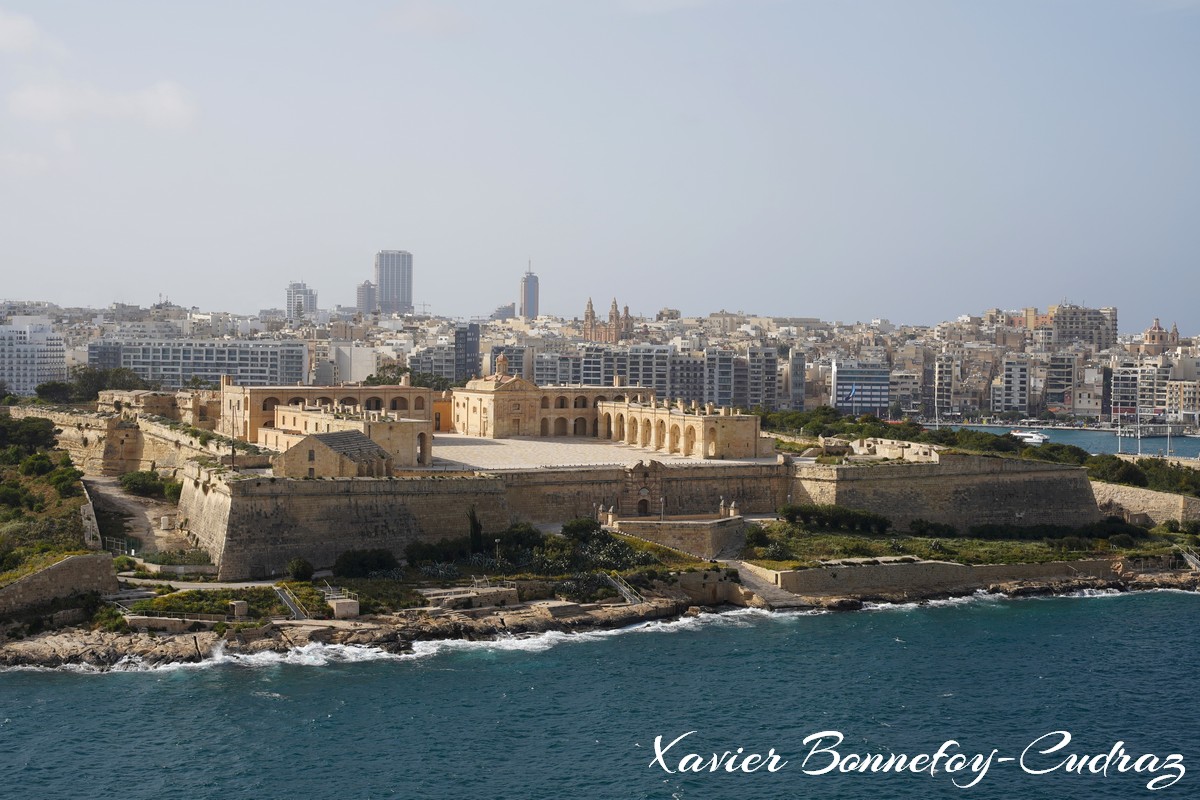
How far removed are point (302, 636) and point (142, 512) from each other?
12.0m

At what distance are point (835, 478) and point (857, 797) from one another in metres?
17.3

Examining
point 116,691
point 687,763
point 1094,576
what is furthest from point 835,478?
point 116,691

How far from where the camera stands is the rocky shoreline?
1081 inches

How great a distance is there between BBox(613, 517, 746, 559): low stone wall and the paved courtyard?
11.1ft

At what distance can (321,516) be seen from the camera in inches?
1309

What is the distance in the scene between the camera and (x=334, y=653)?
28.3 meters

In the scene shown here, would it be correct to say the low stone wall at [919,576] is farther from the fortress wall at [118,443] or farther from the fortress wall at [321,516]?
the fortress wall at [118,443]

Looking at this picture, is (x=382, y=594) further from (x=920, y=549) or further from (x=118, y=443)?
(x=118, y=443)

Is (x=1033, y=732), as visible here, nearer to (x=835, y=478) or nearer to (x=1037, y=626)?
(x=1037, y=626)

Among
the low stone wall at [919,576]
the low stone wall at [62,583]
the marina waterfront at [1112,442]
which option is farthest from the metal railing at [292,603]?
the marina waterfront at [1112,442]

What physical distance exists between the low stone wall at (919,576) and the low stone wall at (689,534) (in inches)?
83.6

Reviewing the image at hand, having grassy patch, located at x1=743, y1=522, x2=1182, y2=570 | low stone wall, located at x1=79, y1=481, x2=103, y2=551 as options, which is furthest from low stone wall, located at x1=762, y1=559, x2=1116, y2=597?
low stone wall, located at x1=79, y1=481, x2=103, y2=551

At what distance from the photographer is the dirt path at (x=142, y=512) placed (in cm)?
3512

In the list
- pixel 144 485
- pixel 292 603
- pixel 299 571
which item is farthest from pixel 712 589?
pixel 144 485
